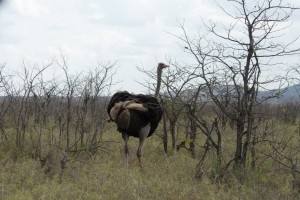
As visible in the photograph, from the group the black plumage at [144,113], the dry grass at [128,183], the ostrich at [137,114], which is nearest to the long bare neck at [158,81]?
the ostrich at [137,114]

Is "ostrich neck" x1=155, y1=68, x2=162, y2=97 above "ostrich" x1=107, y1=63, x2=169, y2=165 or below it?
above

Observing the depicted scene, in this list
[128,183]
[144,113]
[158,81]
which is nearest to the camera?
[128,183]

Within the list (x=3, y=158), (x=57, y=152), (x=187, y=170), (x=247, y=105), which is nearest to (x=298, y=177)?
(x=247, y=105)

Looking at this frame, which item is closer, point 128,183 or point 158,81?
point 128,183

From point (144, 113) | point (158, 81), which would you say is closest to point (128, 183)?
point (144, 113)

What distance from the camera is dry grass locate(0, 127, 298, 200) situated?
443cm

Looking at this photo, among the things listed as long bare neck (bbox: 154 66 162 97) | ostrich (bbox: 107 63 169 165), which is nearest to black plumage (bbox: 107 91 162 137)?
ostrich (bbox: 107 63 169 165)

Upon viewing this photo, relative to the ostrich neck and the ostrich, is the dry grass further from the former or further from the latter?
the ostrich neck

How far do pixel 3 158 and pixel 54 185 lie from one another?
2.12 m

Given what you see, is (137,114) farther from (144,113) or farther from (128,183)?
(128,183)

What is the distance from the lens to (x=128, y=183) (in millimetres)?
4867

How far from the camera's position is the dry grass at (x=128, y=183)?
4426mm

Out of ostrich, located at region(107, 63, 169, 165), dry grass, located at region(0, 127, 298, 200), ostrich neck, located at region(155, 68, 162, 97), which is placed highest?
ostrich neck, located at region(155, 68, 162, 97)

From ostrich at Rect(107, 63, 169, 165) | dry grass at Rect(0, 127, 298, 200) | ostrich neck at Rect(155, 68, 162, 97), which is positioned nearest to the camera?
dry grass at Rect(0, 127, 298, 200)
